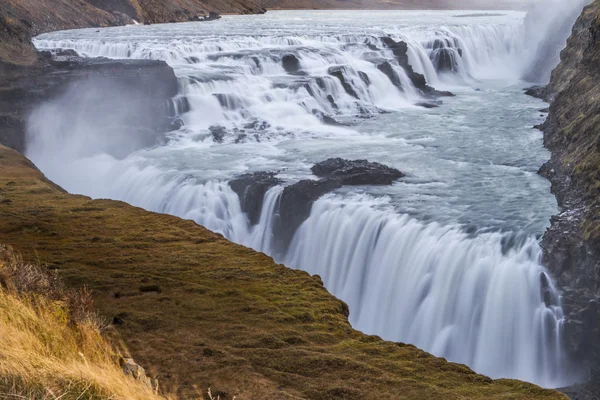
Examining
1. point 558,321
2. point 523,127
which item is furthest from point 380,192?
point 523,127

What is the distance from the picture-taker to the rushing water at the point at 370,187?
563 inches

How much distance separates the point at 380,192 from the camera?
1933 cm

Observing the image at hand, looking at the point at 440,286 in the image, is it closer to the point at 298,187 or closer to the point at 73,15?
the point at 298,187

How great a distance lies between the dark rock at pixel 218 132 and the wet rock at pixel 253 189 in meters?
6.61

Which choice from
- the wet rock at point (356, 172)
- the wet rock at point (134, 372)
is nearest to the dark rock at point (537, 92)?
the wet rock at point (356, 172)

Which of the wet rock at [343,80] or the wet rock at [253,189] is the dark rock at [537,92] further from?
the wet rock at [253,189]

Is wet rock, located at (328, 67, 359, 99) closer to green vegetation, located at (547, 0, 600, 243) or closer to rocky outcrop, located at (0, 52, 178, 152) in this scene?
rocky outcrop, located at (0, 52, 178, 152)

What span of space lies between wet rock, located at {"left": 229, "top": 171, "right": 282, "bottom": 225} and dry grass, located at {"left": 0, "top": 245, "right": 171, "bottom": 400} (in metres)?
11.2

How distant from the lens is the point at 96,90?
29984 mm

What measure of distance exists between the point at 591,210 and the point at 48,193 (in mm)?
11220

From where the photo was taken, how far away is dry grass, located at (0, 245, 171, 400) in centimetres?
440

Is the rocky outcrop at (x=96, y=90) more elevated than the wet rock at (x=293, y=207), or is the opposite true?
the rocky outcrop at (x=96, y=90)

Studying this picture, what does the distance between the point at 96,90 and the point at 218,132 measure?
591 centimetres

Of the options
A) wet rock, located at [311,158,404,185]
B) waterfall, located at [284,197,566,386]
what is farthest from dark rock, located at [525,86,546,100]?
waterfall, located at [284,197,566,386]
